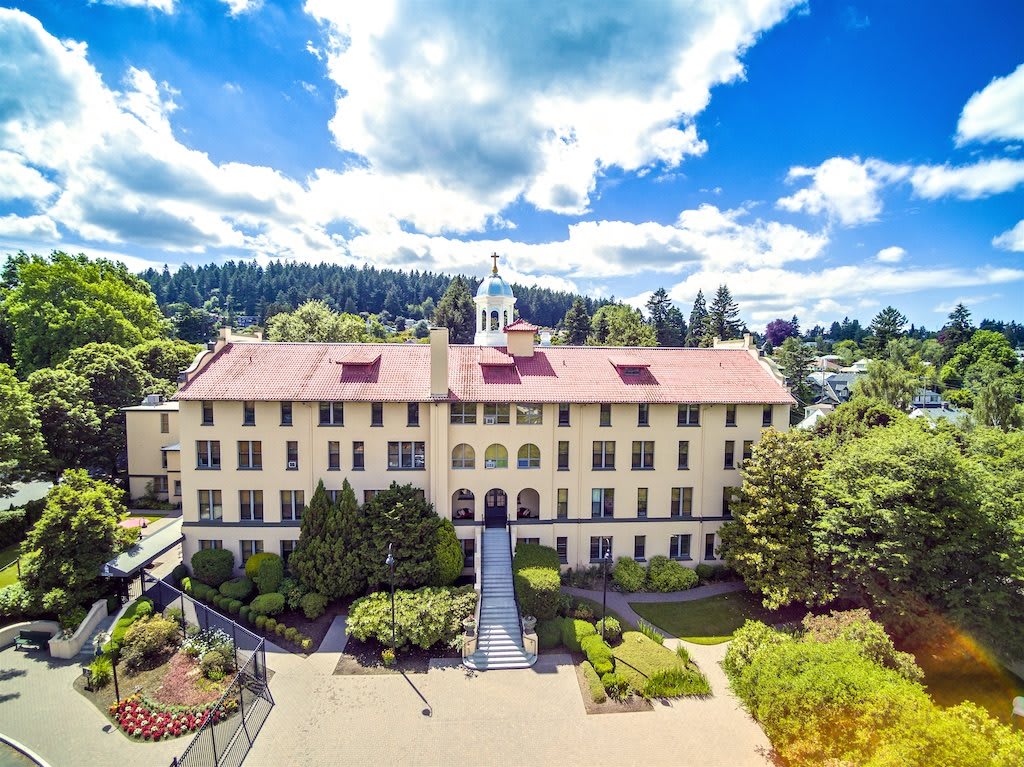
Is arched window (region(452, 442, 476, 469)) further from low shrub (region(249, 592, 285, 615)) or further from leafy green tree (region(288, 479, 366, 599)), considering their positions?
low shrub (region(249, 592, 285, 615))

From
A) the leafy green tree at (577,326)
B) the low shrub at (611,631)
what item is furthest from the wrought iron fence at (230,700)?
the leafy green tree at (577,326)

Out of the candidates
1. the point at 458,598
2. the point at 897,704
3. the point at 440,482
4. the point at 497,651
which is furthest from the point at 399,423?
the point at 897,704

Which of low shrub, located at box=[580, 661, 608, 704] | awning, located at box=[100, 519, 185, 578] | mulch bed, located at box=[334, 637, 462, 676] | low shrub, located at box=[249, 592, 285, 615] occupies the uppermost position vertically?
awning, located at box=[100, 519, 185, 578]

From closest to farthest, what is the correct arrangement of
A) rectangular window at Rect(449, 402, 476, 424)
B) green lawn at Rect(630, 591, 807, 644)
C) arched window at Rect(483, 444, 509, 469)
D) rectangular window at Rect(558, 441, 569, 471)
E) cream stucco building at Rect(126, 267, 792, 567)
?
green lawn at Rect(630, 591, 807, 644), cream stucco building at Rect(126, 267, 792, 567), rectangular window at Rect(449, 402, 476, 424), arched window at Rect(483, 444, 509, 469), rectangular window at Rect(558, 441, 569, 471)

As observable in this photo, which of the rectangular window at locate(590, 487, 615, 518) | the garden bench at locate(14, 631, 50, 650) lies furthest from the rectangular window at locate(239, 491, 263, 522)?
the rectangular window at locate(590, 487, 615, 518)

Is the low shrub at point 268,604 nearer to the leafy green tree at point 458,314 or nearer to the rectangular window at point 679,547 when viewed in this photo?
the rectangular window at point 679,547

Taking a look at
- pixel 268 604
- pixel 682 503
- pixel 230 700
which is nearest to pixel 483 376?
pixel 682 503

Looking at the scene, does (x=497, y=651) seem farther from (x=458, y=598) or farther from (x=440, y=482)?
(x=440, y=482)
